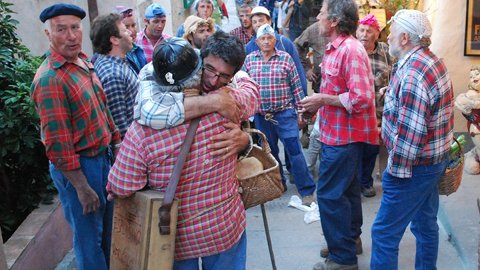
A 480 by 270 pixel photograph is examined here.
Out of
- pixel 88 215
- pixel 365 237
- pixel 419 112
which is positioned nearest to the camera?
pixel 419 112

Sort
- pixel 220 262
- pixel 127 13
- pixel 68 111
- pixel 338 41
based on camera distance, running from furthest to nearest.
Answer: pixel 127 13 → pixel 338 41 → pixel 68 111 → pixel 220 262

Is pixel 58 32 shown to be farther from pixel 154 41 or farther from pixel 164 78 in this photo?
→ pixel 154 41

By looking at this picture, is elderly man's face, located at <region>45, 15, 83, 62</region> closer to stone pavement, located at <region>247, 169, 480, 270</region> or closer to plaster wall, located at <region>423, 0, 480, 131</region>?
stone pavement, located at <region>247, 169, 480, 270</region>

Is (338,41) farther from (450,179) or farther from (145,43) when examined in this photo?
(145,43)

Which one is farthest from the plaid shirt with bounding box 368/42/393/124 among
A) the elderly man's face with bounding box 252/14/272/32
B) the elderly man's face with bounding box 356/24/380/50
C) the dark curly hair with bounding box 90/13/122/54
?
the dark curly hair with bounding box 90/13/122/54

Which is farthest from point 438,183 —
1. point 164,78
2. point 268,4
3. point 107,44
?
point 268,4

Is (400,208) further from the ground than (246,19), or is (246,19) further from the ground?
(246,19)

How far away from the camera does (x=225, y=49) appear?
8.21ft

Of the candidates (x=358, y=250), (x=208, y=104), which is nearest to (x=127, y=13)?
(x=358, y=250)

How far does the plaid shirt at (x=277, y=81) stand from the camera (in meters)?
5.53

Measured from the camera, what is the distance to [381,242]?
3396 mm

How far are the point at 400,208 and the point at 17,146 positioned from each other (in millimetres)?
2893

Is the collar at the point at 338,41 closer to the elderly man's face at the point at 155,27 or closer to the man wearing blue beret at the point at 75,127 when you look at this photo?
the man wearing blue beret at the point at 75,127

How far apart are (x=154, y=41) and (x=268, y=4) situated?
5.73m
